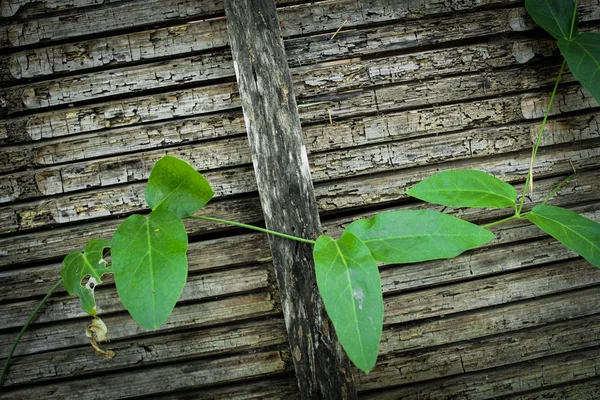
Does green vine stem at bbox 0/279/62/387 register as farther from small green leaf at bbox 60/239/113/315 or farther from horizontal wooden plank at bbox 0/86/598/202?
horizontal wooden plank at bbox 0/86/598/202

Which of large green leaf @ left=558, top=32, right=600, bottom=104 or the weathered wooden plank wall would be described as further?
the weathered wooden plank wall

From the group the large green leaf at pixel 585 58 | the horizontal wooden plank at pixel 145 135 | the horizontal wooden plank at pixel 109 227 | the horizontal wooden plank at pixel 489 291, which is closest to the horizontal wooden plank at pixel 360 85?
the horizontal wooden plank at pixel 145 135

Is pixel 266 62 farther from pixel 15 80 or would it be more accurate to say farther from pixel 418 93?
pixel 15 80

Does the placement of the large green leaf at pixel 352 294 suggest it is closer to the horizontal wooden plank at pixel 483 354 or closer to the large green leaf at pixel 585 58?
the horizontal wooden plank at pixel 483 354

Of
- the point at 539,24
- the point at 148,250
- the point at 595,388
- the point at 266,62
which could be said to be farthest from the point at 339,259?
the point at 595,388

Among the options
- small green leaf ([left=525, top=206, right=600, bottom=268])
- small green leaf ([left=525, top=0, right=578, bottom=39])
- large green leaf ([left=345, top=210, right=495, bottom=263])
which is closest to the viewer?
large green leaf ([left=345, top=210, right=495, bottom=263])

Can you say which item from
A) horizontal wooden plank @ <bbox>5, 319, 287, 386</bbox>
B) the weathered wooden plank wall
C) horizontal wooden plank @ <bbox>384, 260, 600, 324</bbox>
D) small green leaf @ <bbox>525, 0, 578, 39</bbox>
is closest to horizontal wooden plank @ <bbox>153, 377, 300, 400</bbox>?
the weathered wooden plank wall
